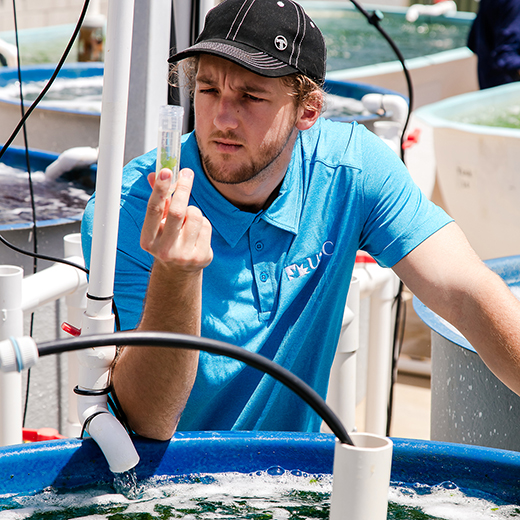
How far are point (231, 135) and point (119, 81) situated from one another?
15.6 inches

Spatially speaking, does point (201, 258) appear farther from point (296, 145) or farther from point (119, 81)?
point (296, 145)

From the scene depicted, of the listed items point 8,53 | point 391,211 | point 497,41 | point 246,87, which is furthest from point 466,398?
point 497,41

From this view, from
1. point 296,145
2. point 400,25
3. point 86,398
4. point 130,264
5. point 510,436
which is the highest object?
point 400,25

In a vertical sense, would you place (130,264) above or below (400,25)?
below

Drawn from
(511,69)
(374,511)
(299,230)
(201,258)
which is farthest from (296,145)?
(511,69)

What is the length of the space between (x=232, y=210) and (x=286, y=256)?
0.45 feet

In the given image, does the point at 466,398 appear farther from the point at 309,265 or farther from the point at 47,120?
the point at 47,120

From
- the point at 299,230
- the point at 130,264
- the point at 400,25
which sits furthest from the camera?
the point at 400,25

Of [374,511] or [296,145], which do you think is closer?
[374,511]

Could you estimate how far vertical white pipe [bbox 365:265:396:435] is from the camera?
213 centimetres

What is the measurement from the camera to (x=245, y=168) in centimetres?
126

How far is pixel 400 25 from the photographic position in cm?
1345

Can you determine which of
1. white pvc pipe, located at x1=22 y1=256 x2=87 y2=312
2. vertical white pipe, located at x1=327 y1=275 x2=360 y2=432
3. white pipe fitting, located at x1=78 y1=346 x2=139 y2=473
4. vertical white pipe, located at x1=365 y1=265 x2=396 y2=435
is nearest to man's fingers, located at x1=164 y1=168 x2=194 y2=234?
white pipe fitting, located at x1=78 y1=346 x2=139 y2=473

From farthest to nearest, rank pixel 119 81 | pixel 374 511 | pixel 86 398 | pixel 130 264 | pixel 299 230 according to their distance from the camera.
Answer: pixel 299 230 < pixel 130 264 < pixel 86 398 < pixel 119 81 < pixel 374 511
